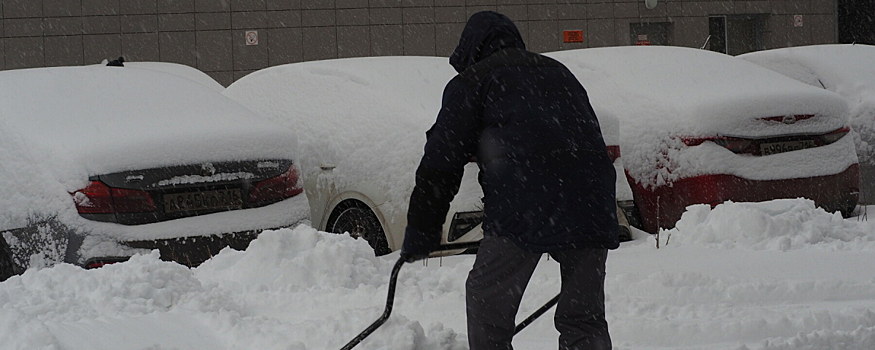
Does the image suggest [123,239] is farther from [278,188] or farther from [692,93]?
[692,93]

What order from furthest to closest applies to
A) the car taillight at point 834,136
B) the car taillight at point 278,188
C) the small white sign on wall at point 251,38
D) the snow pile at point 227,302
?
the small white sign on wall at point 251,38 → the car taillight at point 834,136 → the car taillight at point 278,188 → the snow pile at point 227,302

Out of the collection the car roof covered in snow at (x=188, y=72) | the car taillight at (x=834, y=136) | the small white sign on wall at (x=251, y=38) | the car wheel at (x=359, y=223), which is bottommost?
the car wheel at (x=359, y=223)

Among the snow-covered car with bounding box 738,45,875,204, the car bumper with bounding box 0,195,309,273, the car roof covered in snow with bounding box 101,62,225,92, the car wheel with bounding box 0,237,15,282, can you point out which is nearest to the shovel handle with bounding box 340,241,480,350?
the car bumper with bounding box 0,195,309,273

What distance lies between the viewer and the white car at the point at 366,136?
5867 millimetres

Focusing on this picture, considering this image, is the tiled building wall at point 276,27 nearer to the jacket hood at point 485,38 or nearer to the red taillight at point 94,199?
the red taillight at point 94,199

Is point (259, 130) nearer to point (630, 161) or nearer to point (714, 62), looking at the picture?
point (630, 161)

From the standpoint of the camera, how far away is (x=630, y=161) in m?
Result: 6.83

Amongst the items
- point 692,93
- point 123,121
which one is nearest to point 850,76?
point 692,93

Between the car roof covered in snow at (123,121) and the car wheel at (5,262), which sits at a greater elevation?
the car roof covered in snow at (123,121)

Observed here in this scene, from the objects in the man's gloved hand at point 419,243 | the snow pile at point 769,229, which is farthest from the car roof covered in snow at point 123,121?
the snow pile at point 769,229

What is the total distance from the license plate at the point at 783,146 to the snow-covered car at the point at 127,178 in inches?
120

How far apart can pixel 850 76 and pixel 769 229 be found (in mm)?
3001

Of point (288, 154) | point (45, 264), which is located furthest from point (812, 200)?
point (45, 264)

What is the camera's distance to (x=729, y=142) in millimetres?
6598
